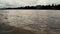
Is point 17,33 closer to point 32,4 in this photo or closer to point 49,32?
point 49,32

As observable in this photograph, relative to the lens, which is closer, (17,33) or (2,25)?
(17,33)

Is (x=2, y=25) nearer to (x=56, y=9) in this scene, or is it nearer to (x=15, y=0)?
(x=15, y=0)

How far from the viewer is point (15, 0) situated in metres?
2.75

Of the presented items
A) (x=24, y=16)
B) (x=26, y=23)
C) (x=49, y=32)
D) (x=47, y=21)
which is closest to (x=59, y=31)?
(x=49, y=32)

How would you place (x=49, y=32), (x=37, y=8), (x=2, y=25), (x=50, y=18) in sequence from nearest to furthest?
(x=49, y=32) < (x=2, y=25) < (x=50, y=18) < (x=37, y=8)

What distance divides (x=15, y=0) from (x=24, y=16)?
0.37 m

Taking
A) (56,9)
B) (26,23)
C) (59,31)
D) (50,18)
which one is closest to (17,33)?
(26,23)

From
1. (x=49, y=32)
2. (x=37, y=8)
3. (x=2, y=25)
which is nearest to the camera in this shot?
(x=49, y=32)

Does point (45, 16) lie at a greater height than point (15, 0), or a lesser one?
lesser

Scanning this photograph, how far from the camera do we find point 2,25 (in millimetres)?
2387

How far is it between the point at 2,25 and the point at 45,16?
83 cm

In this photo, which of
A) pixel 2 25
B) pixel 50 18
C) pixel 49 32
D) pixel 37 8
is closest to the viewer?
pixel 49 32

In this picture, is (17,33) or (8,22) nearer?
(17,33)

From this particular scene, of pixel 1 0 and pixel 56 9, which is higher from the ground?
pixel 1 0
